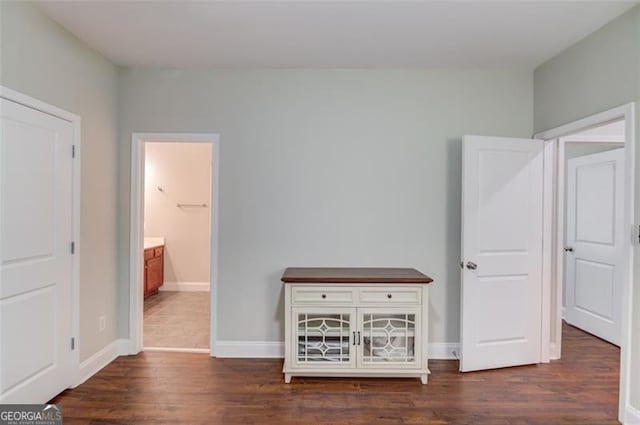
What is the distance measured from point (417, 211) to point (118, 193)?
2688 mm

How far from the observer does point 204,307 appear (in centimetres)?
473

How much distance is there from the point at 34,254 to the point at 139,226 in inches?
39.7

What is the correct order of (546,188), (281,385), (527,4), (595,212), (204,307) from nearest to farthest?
1. (527,4)
2. (281,385)
3. (546,188)
4. (595,212)
5. (204,307)

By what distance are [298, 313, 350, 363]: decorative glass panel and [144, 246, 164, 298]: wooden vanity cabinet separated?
3.11 meters

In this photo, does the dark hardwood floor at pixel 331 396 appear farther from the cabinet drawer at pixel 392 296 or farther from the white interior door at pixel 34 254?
the cabinet drawer at pixel 392 296

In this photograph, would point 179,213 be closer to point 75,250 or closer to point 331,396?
point 75,250

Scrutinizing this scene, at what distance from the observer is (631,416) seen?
7.02 ft

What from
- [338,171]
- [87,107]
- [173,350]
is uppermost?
[87,107]

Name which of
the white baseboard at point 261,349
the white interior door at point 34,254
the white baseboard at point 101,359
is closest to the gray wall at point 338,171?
the white baseboard at point 261,349

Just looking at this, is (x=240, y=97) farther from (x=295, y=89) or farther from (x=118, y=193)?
(x=118, y=193)

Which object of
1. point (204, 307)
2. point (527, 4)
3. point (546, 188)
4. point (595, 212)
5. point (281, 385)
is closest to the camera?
point (527, 4)

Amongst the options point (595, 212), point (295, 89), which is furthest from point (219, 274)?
point (595, 212)

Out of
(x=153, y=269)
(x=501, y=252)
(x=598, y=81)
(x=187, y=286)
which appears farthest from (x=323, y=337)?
(x=187, y=286)

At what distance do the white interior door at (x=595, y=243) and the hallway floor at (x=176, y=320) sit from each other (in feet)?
13.2
